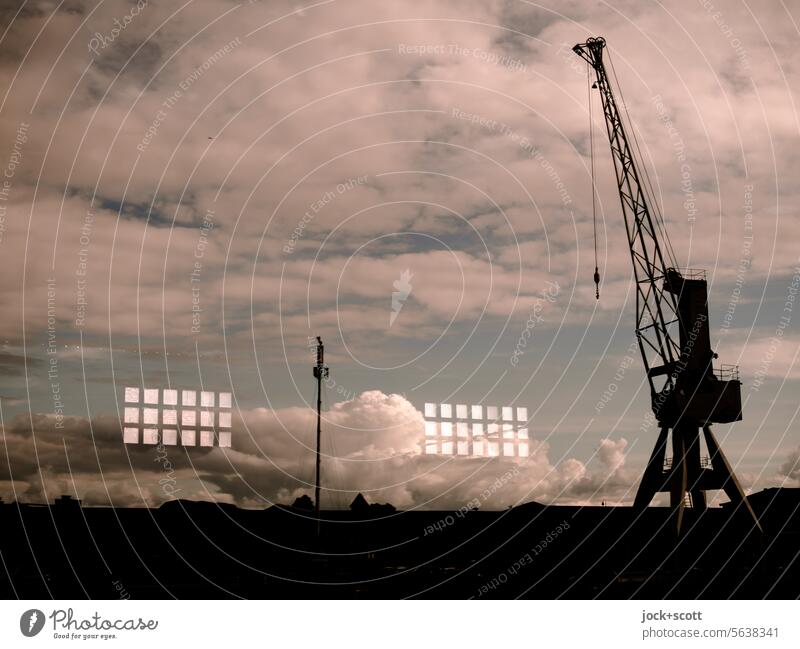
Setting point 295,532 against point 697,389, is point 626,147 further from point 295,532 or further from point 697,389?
point 295,532

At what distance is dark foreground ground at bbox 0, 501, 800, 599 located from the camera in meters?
47.4

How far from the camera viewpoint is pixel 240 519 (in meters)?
54.1

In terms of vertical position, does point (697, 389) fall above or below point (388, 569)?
above

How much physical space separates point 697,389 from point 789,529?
16.4 meters

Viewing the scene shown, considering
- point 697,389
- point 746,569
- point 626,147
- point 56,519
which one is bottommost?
point 746,569

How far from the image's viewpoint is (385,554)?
180ft

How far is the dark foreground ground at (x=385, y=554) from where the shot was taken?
47.4 metres

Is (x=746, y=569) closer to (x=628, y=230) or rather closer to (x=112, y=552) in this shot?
(x=628, y=230)

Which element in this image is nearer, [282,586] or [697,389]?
Answer: [282,586]
